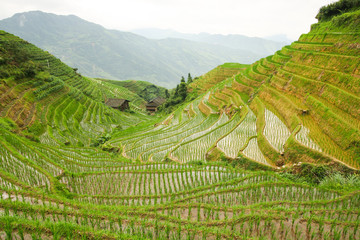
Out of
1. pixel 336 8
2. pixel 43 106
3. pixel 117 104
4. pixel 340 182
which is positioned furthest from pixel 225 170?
pixel 117 104

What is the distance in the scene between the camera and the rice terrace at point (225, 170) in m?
5.15

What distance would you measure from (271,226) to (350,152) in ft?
22.5

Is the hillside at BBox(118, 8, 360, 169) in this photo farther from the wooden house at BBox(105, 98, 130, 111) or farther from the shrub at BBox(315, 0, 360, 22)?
the wooden house at BBox(105, 98, 130, 111)

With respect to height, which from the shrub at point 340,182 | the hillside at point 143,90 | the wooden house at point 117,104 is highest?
the hillside at point 143,90

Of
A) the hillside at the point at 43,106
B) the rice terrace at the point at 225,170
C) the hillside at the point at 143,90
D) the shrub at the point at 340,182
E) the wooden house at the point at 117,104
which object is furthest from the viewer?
the hillside at the point at 143,90

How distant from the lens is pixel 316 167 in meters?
8.70

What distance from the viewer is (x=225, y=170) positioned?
34.8 ft

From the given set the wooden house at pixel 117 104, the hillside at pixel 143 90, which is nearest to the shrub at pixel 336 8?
the wooden house at pixel 117 104

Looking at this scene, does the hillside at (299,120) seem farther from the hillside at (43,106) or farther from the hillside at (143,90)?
the hillside at (143,90)

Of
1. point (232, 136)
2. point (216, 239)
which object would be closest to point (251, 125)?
point (232, 136)

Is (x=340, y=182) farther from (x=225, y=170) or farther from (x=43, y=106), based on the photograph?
(x=43, y=106)

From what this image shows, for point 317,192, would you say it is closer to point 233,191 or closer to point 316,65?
point 233,191

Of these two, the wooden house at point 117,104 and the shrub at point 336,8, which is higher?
the shrub at point 336,8

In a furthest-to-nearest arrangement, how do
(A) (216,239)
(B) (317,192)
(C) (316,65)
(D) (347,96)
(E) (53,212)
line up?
1. (C) (316,65)
2. (D) (347,96)
3. (B) (317,192)
4. (E) (53,212)
5. (A) (216,239)
